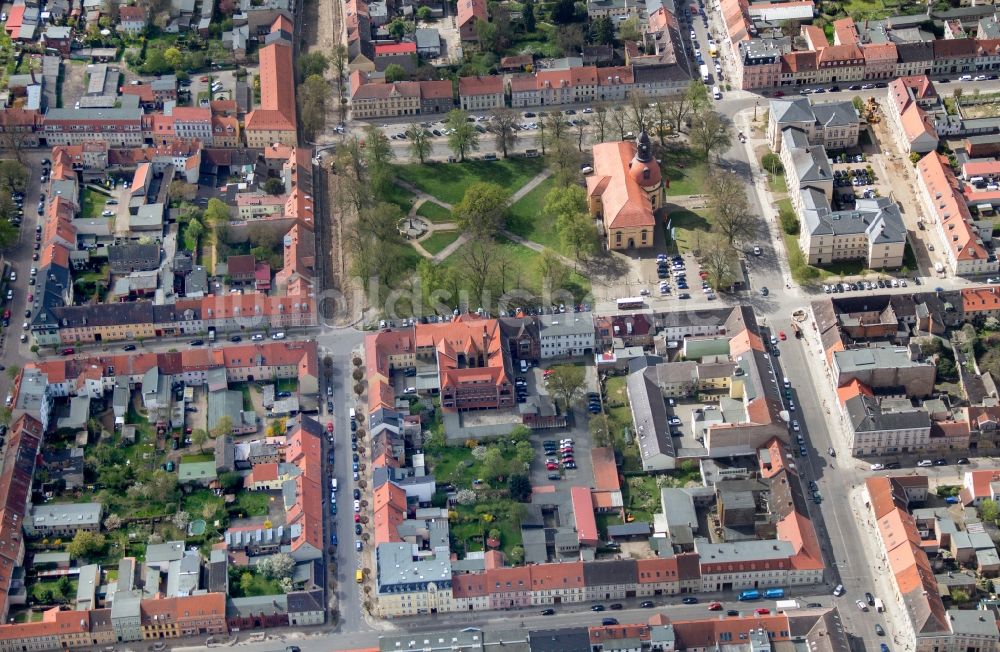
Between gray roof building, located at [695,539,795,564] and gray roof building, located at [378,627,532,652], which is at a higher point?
gray roof building, located at [695,539,795,564]

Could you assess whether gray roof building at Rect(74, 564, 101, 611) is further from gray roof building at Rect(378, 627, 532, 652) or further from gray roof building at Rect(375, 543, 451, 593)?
gray roof building at Rect(378, 627, 532, 652)

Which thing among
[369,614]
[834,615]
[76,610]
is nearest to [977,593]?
[834,615]

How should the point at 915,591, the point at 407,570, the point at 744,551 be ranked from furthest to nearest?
the point at 744,551 → the point at 407,570 → the point at 915,591

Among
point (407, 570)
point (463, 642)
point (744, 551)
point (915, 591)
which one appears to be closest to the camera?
point (463, 642)

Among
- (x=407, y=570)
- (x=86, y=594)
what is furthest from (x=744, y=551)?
(x=86, y=594)

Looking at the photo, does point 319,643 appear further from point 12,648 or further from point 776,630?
point 776,630

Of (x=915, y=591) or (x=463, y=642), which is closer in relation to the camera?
(x=463, y=642)

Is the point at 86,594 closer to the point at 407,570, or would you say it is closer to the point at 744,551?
the point at 407,570

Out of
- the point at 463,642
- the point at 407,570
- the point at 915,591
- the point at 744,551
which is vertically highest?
the point at 407,570

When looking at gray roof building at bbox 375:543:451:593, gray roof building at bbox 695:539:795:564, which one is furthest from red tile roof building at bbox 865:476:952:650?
gray roof building at bbox 375:543:451:593

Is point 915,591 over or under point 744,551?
under
